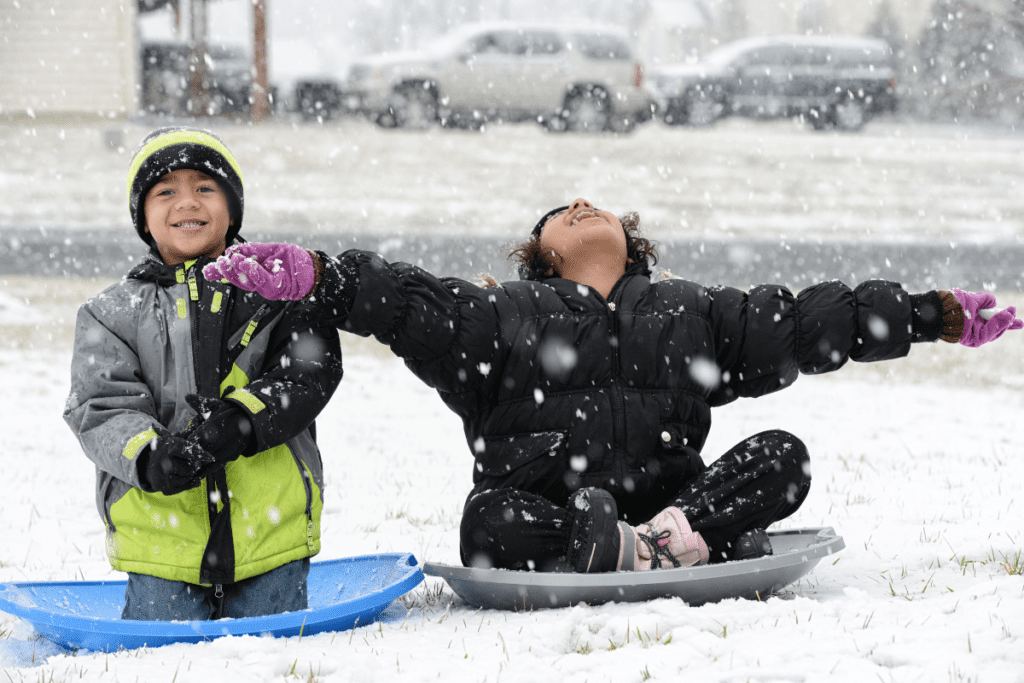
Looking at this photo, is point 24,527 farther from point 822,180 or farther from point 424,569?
point 822,180

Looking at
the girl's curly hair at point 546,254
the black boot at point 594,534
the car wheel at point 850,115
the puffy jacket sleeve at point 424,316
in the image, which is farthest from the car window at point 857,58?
the black boot at point 594,534

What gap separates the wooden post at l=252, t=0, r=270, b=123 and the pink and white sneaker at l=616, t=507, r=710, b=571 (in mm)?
16279

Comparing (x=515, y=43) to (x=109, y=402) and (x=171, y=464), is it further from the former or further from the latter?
(x=171, y=464)

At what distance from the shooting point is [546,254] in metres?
3.32

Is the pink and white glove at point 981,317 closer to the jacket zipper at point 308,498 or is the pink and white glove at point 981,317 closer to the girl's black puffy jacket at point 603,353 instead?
the girl's black puffy jacket at point 603,353

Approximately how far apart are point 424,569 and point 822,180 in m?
15.9

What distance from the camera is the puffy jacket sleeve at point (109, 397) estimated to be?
8.47 feet

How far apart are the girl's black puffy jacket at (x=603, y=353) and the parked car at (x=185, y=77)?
19.5m

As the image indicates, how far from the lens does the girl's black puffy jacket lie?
2.95 metres

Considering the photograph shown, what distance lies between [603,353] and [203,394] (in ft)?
3.58

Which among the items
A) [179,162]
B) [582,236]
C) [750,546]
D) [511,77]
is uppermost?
[511,77]

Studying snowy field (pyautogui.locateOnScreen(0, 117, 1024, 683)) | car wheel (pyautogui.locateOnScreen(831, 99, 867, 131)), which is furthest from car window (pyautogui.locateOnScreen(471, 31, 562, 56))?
car wheel (pyautogui.locateOnScreen(831, 99, 867, 131))

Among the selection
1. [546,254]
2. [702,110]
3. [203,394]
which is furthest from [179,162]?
[702,110]

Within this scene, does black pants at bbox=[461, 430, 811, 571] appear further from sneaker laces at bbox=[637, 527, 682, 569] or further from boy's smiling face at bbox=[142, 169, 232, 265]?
boy's smiling face at bbox=[142, 169, 232, 265]
